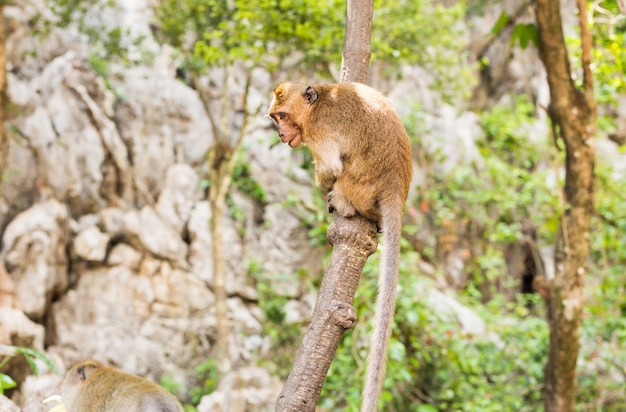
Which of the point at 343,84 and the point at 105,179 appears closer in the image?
the point at 343,84

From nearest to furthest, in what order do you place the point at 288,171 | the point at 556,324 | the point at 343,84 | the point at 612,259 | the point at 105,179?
the point at 343,84 < the point at 556,324 < the point at 612,259 < the point at 105,179 < the point at 288,171

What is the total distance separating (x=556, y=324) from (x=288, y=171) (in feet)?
18.2

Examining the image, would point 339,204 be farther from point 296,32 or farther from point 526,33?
point 296,32

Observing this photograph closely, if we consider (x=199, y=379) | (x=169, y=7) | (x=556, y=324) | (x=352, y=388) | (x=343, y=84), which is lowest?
(x=199, y=379)

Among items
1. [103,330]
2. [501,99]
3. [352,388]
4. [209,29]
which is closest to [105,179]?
[103,330]

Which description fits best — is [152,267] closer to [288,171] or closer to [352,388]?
[288,171]

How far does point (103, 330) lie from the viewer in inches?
321

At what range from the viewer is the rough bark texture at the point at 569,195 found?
15.1ft

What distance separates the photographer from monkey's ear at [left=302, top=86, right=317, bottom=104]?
10.4 feet

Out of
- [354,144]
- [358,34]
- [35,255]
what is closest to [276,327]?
[35,255]

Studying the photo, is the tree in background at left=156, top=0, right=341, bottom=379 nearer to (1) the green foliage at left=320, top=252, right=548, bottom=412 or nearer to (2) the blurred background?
(2) the blurred background

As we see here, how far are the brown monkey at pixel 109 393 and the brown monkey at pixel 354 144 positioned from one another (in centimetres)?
126

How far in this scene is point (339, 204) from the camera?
2.80m

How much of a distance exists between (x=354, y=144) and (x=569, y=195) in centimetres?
246
